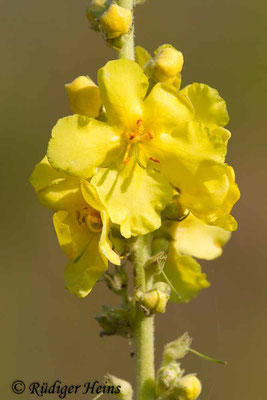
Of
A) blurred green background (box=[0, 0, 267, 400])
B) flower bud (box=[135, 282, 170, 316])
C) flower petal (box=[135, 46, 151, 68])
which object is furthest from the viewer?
blurred green background (box=[0, 0, 267, 400])

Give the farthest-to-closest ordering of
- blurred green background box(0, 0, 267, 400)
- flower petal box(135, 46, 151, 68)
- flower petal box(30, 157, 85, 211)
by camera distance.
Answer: blurred green background box(0, 0, 267, 400) < flower petal box(135, 46, 151, 68) < flower petal box(30, 157, 85, 211)

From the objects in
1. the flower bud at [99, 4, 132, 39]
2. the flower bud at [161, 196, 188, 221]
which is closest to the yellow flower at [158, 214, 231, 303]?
the flower bud at [161, 196, 188, 221]

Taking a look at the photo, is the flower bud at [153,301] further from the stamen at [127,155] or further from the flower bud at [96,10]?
the flower bud at [96,10]

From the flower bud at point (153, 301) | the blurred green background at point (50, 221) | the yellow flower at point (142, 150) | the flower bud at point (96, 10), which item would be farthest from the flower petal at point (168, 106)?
the blurred green background at point (50, 221)

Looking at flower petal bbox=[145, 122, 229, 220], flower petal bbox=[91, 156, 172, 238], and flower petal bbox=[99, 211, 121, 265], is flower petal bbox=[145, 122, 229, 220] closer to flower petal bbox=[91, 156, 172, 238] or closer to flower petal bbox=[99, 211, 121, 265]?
flower petal bbox=[91, 156, 172, 238]

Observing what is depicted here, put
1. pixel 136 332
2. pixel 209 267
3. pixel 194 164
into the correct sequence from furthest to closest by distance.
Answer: pixel 209 267, pixel 136 332, pixel 194 164

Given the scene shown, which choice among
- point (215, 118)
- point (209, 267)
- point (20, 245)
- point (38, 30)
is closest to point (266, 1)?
point (38, 30)

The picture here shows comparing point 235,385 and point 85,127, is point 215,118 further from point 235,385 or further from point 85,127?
point 235,385
